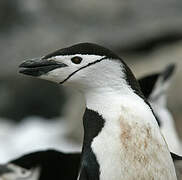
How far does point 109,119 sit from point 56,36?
843 cm

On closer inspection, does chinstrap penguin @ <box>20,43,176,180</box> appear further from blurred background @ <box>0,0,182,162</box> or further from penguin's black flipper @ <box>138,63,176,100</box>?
blurred background @ <box>0,0,182,162</box>

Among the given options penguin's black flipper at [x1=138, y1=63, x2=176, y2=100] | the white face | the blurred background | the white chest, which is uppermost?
the white face

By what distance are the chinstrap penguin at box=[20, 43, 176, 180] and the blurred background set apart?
7.42 meters

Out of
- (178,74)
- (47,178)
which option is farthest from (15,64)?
(47,178)

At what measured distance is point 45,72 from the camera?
88.8 inches

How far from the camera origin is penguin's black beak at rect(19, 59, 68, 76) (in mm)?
2254

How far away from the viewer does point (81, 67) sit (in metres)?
2.24

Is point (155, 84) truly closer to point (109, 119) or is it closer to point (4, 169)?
point (4, 169)

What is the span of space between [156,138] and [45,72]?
462mm

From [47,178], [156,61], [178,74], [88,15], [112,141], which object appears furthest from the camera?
[88,15]

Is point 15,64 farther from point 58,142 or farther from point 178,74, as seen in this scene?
point 178,74

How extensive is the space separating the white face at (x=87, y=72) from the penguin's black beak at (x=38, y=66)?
1 centimetres

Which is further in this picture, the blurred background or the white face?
the blurred background

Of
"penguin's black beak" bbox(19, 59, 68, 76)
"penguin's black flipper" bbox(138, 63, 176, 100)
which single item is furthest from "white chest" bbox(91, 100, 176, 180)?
"penguin's black flipper" bbox(138, 63, 176, 100)
